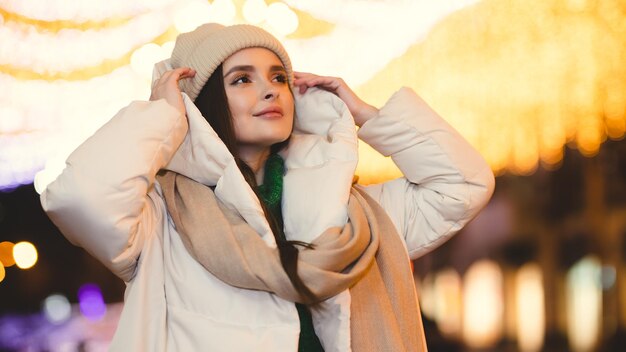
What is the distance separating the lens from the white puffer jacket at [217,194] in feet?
4.87

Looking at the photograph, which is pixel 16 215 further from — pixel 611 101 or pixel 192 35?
pixel 611 101

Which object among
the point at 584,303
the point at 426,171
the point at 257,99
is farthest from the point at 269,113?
the point at 584,303

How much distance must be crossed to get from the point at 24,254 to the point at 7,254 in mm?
74

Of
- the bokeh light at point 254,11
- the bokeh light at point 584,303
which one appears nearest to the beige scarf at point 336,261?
the bokeh light at point 254,11

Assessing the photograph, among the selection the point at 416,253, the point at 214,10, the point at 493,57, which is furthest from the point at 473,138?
the point at 416,253

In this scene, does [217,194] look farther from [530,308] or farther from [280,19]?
[530,308]

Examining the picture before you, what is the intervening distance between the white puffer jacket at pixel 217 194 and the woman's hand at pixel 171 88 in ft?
0.10

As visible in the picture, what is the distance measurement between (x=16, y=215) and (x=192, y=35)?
7.51 ft

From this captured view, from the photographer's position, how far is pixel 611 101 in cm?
385

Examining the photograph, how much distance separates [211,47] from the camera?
1789 mm

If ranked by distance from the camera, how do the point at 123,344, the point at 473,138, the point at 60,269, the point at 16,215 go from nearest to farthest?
the point at 123,344 < the point at 473,138 < the point at 16,215 < the point at 60,269

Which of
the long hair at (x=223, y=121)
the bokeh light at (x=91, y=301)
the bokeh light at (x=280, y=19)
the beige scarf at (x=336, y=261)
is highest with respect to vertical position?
the bokeh light at (x=280, y=19)

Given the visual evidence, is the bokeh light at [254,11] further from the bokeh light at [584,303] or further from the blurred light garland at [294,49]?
the bokeh light at [584,303]

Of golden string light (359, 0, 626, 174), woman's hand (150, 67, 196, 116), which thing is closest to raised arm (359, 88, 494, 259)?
woman's hand (150, 67, 196, 116)
